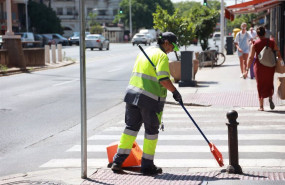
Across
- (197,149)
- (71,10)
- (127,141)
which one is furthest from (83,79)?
(71,10)

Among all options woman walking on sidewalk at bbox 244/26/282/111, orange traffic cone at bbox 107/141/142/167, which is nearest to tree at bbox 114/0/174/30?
woman walking on sidewalk at bbox 244/26/282/111

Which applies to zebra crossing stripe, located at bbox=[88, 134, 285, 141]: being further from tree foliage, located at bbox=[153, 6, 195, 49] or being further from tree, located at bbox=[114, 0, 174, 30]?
tree, located at bbox=[114, 0, 174, 30]

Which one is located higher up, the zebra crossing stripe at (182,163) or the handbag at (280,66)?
the handbag at (280,66)

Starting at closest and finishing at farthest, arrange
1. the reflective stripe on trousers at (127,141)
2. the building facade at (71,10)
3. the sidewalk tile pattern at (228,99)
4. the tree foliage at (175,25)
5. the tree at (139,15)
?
1. the reflective stripe on trousers at (127,141)
2. the sidewalk tile pattern at (228,99)
3. the tree foliage at (175,25)
4. the tree at (139,15)
5. the building facade at (71,10)

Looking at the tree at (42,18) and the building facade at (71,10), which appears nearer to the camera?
the tree at (42,18)

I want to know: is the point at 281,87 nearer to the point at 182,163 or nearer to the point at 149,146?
the point at 182,163

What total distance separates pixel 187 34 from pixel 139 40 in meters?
52.2

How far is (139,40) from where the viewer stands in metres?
72.8

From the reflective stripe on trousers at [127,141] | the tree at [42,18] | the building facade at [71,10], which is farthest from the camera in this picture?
the building facade at [71,10]

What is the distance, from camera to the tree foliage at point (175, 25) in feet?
67.7

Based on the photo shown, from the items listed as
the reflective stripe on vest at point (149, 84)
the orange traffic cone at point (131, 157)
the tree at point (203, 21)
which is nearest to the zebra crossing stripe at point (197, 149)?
the orange traffic cone at point (131, 157)

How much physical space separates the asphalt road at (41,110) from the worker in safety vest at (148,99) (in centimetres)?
163

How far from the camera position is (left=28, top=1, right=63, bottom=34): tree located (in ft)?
293

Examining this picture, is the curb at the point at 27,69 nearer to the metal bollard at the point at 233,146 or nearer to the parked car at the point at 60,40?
the metal bollard at the point at 233,146
